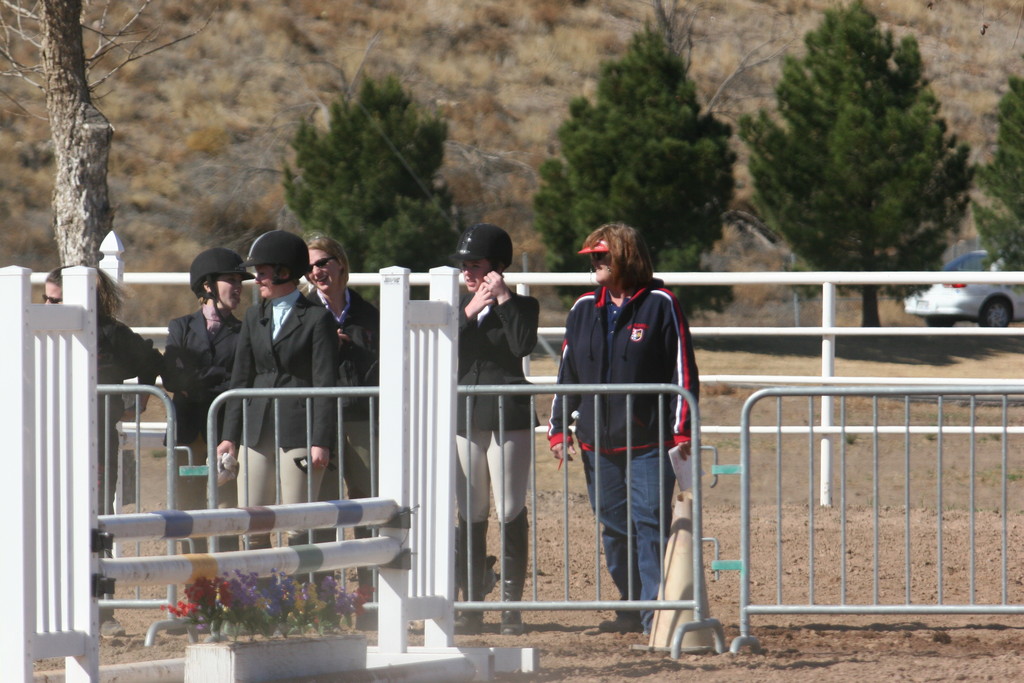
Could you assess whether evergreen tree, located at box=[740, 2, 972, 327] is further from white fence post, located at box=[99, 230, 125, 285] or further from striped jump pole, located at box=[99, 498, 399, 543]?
striped jump pole, located at box=[99, 498, 399, 543]

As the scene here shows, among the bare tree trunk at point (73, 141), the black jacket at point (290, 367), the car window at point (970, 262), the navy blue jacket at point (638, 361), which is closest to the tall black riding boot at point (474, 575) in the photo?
the navy blue jacket at point (638, 361)

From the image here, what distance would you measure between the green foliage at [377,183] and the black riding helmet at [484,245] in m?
18.6

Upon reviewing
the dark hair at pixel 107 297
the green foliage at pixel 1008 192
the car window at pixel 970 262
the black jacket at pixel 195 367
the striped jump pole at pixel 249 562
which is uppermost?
the green foliage at pixel 1008 192

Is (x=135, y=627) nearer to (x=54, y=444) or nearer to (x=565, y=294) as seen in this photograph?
(x=54, y=444)

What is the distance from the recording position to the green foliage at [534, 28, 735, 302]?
24297mm

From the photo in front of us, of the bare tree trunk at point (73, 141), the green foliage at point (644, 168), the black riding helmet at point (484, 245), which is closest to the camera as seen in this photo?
the black riding helmet at point (484, 245)

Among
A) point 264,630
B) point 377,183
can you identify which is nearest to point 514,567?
point 264,630

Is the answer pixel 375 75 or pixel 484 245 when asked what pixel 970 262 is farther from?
pixel 484 245

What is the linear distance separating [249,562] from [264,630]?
291mm

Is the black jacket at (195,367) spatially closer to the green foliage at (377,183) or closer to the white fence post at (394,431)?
the white fence post at (394,431)

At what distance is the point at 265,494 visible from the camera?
6371 mm

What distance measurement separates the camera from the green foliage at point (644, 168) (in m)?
24.3

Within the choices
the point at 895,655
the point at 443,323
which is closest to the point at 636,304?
the point at 443,323

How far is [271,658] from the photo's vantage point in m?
4.73
